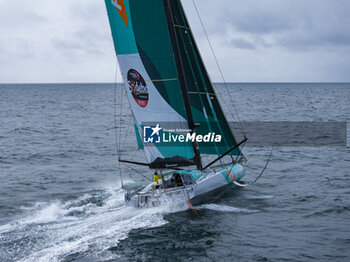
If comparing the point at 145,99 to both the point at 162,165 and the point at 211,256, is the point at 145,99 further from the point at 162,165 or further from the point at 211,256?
the point at 211,256

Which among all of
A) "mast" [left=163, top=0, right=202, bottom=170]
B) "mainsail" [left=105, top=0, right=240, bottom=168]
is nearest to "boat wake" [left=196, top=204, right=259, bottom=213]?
"mast" [left=163, top=0, right=202, bottom=170]

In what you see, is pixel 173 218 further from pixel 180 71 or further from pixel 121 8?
pixel 121 8

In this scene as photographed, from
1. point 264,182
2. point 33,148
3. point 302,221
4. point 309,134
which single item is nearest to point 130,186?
point 264,182

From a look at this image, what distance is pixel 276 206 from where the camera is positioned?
21812 mm

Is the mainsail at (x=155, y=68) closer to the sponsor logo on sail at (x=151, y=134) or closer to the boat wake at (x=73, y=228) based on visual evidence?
the sponsor logo on sail at (x=151, y=134)

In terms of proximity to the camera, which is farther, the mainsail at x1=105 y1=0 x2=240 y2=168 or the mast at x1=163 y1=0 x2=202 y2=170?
the mast at x1=163 y1=0 x2=202 y2=170

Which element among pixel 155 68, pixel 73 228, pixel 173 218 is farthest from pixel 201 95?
pixel 73 228

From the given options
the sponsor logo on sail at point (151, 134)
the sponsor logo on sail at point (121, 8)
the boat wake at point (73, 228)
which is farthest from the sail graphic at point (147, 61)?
the boat wake at point (73, 228)

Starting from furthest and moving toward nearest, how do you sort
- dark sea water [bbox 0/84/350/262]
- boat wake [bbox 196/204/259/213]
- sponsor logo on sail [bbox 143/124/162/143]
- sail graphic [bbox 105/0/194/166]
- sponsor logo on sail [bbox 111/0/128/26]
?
1. sponsor logo on sail [bbox 143/124/162/143]
2. sail graphic [bbox 105/0/194/166]
3. sponsor logo on sail [bbox 111/0/128/26]
4. boat wake [bbox 196/204/259/213]
5. dark sea water [bbox 0/84/350/262]

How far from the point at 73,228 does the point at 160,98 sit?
810 centimetres

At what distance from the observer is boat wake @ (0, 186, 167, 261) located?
635 inches

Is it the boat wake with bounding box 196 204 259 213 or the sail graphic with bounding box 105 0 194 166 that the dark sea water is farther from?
the sail graphic with bounding box 105 0 194 166

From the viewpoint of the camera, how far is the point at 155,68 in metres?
22.0

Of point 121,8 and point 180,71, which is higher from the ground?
point 121,8
